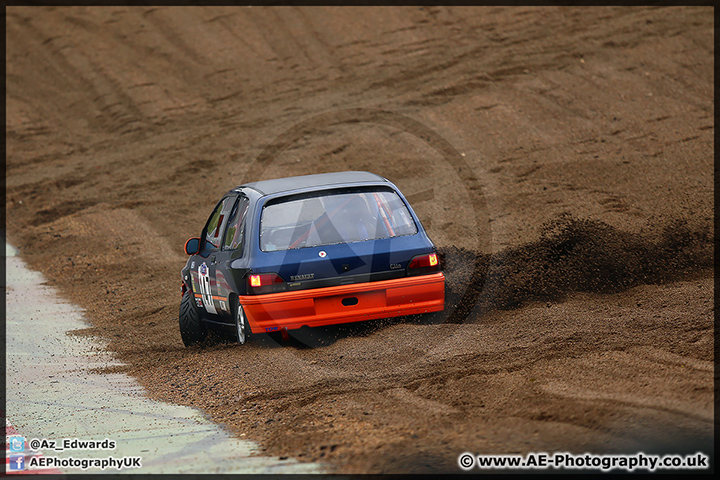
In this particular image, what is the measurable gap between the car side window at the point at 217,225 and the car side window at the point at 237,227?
0.66ft

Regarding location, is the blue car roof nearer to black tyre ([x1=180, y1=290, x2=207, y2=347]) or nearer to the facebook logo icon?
black tyre ([x1=180, y1=290, x2=207, y2=347])

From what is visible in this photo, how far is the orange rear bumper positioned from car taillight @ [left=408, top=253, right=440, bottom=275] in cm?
6

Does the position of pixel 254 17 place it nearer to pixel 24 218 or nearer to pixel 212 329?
pixel 24 218

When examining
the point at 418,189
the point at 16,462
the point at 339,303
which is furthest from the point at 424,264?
the point at 418,189

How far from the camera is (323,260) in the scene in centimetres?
686

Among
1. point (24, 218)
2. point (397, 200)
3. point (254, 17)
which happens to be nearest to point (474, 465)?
point (397, 200)

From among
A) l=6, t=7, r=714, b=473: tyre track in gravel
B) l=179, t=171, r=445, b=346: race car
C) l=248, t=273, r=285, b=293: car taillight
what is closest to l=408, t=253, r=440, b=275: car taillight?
l=179, t=171, r=445, b=346: race car

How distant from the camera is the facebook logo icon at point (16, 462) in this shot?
4.88 meters

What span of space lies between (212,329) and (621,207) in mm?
7082

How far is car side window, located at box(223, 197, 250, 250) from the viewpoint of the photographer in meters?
7.39

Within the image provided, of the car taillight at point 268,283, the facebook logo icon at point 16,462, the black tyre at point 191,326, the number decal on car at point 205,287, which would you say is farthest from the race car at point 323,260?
the facebook logo icon at point 16,462

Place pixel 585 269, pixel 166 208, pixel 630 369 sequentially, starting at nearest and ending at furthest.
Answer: pixel 630 369
pixel 585 269
pixel 166 208

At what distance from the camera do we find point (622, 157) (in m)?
14.8

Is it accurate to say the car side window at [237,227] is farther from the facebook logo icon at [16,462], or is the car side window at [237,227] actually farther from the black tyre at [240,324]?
the facebook logo icon at [16,462]
